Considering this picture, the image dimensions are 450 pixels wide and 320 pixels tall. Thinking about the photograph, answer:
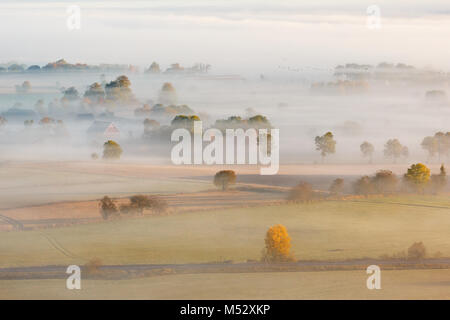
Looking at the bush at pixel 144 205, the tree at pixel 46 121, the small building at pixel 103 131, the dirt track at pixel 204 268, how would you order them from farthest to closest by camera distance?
1. the tree at pixel 46 121
2. the small building at pixel 103 131
3. the bush at pixel 144 205
4. the dirt track at pixel 204 268

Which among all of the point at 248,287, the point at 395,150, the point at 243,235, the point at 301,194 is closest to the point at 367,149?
the point at 395,150

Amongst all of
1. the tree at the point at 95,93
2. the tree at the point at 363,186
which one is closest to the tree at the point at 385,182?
the tree at the point at 363,186

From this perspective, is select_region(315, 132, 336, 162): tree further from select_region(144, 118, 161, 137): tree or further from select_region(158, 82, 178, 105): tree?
select_region(158, 82, 178, 105): tree

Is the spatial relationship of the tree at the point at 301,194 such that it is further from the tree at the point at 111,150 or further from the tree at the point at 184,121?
the tree at the point at 184,121

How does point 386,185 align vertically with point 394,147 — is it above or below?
below

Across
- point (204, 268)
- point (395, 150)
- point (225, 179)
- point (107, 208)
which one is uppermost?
point (395, 150)

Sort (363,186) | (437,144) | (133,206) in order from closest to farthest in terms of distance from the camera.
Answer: (133,206)
(363,186)
(437,144)

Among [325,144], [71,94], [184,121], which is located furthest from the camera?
[71,94]

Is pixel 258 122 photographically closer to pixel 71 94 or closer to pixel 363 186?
pixel 363 186
